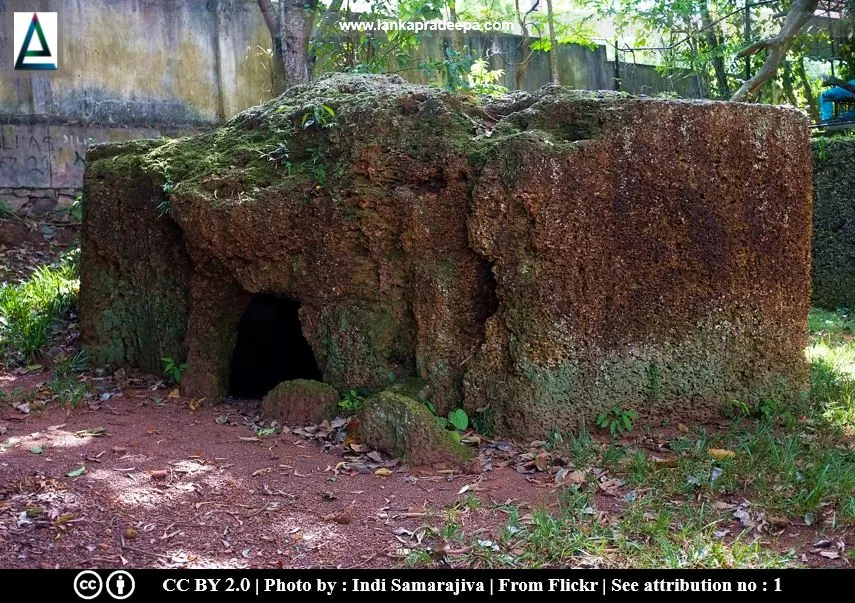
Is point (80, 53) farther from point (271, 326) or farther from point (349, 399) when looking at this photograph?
point (349, 399)

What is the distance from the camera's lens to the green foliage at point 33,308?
6.59m

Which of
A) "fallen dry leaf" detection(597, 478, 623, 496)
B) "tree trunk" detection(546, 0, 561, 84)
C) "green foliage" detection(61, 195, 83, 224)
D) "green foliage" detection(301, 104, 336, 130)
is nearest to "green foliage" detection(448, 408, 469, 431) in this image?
"fallen dry leaf" detection(597, 478, 623, 496)

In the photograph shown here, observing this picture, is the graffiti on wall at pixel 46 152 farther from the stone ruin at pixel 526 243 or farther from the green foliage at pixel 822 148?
the green foliage at pixel 822 148

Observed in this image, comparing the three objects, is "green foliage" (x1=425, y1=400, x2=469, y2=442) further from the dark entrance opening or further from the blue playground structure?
the blue playground structure

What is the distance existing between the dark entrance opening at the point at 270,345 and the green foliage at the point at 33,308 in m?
1.49

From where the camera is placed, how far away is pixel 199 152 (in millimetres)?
5918

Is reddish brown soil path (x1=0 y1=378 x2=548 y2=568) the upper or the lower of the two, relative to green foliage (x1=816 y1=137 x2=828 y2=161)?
lower

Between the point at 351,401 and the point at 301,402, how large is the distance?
30 cm

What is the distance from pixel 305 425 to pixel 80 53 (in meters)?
7.20

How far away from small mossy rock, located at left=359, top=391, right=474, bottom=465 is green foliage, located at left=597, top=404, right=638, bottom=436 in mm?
818

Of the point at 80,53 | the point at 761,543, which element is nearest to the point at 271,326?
the point at 761,543

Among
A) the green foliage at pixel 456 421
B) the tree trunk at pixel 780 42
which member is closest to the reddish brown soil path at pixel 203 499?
the green foliage at pixel 456 421

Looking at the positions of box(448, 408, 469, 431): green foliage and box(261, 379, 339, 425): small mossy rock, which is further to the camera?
box(261, 379, 339, 425): small mossy rock

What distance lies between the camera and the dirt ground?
3564mm
